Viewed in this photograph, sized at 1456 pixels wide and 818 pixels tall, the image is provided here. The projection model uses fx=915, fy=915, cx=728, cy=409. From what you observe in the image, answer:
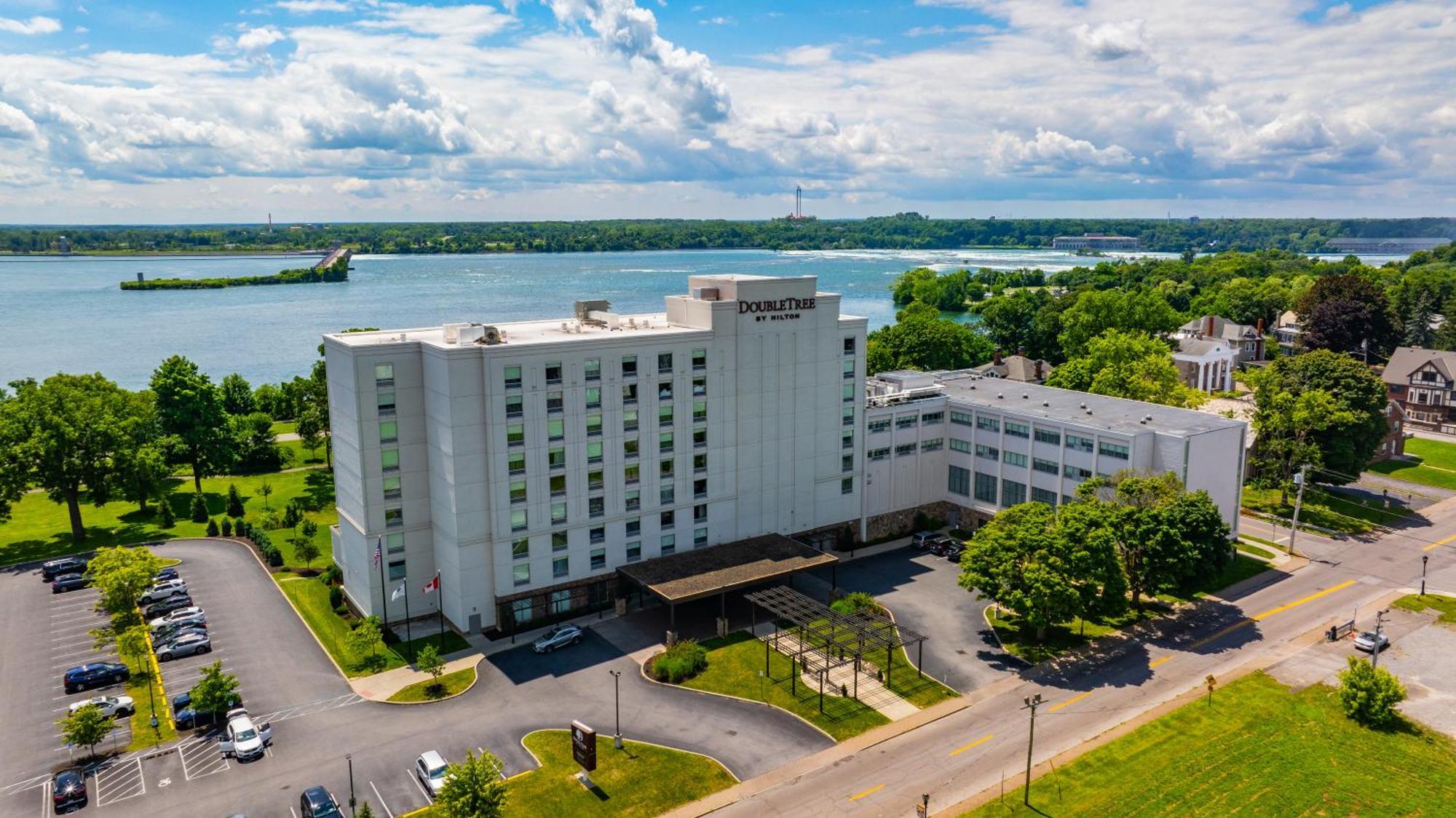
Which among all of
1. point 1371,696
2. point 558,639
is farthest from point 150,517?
A: point 1371,696

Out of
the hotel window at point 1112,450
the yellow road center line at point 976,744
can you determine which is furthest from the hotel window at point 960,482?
the yellow road center line at point 976,744

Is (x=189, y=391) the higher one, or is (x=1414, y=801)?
(x=189, y=391)

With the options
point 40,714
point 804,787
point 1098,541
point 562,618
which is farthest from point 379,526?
point 1098,541

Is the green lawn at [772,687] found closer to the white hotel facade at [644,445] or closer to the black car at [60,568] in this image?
the white hotel facade at [644,445]

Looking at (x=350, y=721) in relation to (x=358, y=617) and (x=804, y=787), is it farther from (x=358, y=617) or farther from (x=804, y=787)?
(x=804, y=787)

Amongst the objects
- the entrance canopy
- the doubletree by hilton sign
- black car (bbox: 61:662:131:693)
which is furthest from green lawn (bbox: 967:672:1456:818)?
black car (bbox: 61:662:131:693)

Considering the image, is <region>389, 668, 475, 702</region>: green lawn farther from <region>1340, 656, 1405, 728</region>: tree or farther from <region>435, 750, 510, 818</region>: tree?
<region>1340, 656, 1405, 728</region>: tree
